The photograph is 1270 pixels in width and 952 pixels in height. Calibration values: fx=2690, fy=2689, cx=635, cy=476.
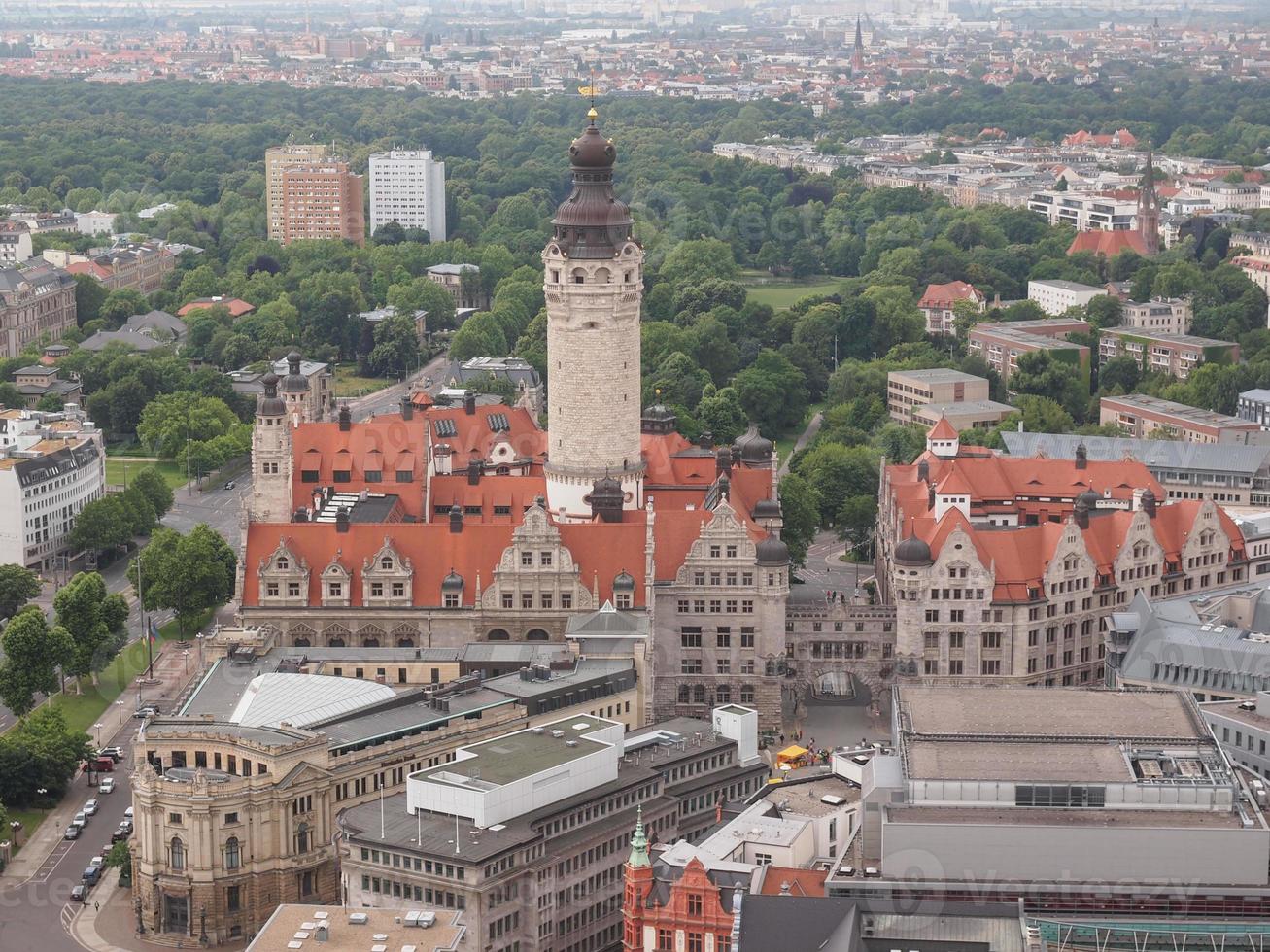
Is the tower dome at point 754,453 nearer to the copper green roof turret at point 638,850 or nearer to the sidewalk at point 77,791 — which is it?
the sidewalk at point 77,791

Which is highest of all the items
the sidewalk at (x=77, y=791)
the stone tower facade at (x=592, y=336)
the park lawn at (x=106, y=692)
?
the stone tower facade at (x=592, y=336)

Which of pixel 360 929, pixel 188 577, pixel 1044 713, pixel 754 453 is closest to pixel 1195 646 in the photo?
pixel 1044 713

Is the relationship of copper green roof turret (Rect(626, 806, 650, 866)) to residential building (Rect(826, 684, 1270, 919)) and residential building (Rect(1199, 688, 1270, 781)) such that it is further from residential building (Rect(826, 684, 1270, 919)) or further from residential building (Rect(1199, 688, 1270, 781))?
residential building (Rect(1199, 688, 1270, 781))

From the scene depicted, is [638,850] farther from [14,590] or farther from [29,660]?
[14,590]

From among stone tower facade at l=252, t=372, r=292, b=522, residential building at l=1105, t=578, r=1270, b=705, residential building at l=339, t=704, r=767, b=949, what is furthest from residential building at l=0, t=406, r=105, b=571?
residential building at l=1105, t=578, r=1270, b=705

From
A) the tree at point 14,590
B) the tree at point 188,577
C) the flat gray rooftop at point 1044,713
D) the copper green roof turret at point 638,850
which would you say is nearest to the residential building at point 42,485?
the tree at point 14,590

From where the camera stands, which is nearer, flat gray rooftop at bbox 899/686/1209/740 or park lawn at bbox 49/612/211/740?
flat gray rooftop at bbox 899/686/1209/740

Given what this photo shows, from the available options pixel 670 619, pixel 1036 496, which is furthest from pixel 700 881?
pixel 1036 496
